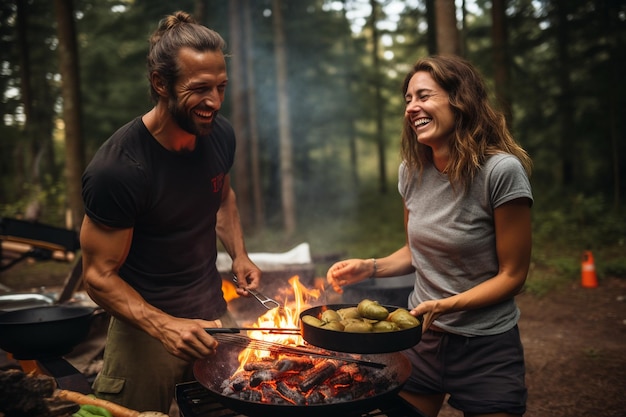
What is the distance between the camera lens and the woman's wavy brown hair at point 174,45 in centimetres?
284

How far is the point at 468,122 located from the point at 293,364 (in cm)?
168

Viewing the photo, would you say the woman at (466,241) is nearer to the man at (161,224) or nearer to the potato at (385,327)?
the potato at (385,327)

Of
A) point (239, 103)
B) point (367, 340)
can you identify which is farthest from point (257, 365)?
point (239, 103)

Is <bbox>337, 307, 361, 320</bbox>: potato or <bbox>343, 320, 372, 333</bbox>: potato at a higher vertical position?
<bbox>343, 320, 372, 333</bbox>: potato

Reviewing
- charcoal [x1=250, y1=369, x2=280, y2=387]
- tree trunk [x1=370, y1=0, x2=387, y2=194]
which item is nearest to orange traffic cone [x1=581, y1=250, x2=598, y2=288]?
charcoal [x1=250, y1=369, x2=280, y2=387]

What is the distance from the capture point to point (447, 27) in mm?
7621

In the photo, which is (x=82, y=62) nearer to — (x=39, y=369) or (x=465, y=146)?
(x=39, y=369)

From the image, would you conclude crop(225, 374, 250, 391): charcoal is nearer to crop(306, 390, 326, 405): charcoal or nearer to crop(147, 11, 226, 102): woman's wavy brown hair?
crop(306, 390, 326, 405): charcoal

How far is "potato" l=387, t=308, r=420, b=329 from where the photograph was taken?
2346 mm

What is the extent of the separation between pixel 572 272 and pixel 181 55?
9829mm

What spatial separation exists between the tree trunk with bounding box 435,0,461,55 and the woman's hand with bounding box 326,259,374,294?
558cm

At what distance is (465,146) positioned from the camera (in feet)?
8.64

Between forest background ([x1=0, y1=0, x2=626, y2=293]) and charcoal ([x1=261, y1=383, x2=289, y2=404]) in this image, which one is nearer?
charcoal ([x1=261, y1=383, x2=289, y2=404])

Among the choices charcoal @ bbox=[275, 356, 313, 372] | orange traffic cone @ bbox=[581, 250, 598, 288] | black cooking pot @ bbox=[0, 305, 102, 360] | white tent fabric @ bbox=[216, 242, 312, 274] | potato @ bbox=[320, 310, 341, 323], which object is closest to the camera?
potato @ bbox=[320, 310, 341, 323]
